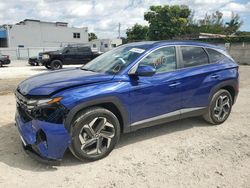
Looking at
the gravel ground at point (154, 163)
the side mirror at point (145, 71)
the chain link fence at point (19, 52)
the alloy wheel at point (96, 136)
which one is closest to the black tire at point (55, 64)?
the gravel ground at point (154, 163)

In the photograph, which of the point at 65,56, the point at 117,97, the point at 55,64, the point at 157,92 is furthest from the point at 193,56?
the point at 65,56

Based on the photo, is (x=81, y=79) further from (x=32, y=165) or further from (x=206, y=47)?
(x=206, y=47)

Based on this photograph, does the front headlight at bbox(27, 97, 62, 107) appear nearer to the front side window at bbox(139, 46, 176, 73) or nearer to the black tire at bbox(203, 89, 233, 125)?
the front side window at bbox(139, 46, 176, 73)

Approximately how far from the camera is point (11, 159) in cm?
386

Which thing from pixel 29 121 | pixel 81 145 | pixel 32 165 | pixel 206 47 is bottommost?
pixel 32 165

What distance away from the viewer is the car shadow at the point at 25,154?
3.73 meters

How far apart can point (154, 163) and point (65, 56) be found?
1585cm

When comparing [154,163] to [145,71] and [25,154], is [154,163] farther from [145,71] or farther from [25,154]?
[25,154]

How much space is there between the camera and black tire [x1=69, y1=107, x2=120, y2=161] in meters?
3.61

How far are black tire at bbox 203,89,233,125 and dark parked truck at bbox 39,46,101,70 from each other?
567 inches

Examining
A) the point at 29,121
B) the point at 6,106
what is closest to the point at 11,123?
the point at 6,106

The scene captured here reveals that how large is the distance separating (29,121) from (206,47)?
3558mm

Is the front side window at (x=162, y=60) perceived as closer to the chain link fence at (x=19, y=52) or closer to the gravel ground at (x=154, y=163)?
the gravel ground at (x=154, y=163)

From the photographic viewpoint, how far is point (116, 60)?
14.6ft
